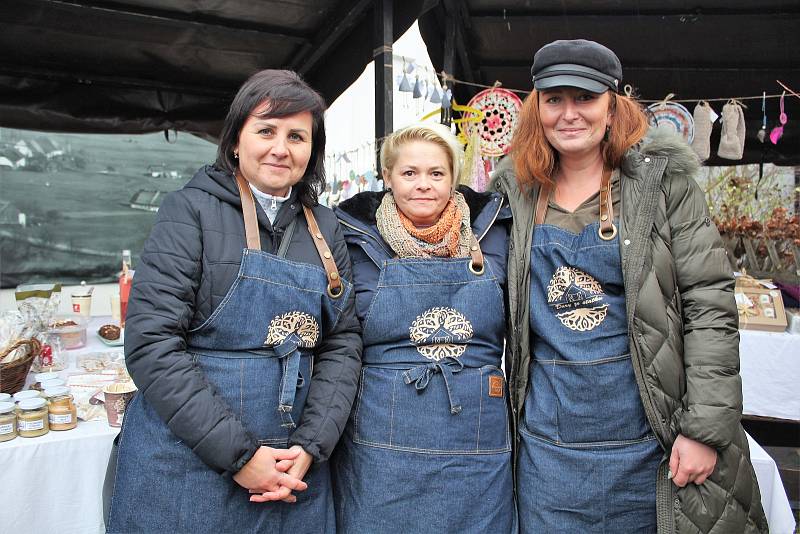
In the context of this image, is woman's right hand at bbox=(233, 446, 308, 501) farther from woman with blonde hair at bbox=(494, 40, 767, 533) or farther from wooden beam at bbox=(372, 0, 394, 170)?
wooden beam at bbox=(372, 0, 394, 170)

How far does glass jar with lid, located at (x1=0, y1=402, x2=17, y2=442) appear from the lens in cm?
177

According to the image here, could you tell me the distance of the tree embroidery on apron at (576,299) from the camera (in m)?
1.57

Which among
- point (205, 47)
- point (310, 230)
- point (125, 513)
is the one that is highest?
point (205, 47)

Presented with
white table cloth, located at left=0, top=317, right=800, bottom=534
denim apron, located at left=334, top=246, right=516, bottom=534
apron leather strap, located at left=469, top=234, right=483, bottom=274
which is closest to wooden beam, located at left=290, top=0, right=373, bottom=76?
apron leather strap, located at left=469, top=234, right=483, bottom=274

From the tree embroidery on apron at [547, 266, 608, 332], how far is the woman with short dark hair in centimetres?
61

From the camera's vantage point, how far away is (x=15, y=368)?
81.0 inches

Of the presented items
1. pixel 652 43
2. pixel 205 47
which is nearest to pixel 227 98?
pixel 205 47

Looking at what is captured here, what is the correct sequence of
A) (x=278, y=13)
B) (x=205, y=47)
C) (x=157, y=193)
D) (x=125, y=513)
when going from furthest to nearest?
(x=157, y=193)
(x=205, y=47)
(x=278, y=13)
(x=125, y=513)

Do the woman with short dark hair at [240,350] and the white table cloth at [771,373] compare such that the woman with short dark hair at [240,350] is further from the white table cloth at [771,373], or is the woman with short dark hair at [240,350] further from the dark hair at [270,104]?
the white table cloth at [771,373]

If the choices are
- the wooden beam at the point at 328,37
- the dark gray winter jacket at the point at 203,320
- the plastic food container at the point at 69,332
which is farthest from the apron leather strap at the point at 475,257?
the wooden beam at the point at 328,37

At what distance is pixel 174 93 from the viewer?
17.1 feet

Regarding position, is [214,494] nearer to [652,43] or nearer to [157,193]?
[652,43]

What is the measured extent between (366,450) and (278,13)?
11.6ft

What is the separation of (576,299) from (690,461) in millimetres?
507
